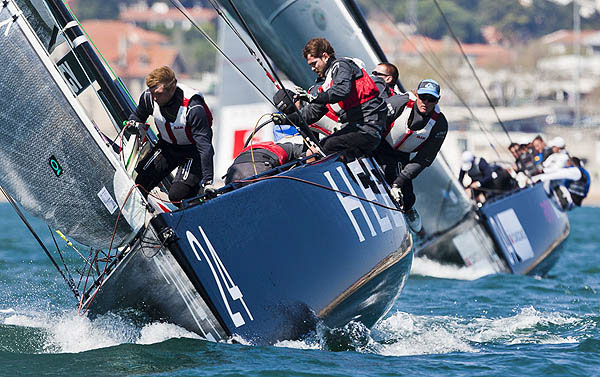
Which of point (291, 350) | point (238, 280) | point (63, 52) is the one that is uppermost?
point (63, 52)

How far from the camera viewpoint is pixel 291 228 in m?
4.49

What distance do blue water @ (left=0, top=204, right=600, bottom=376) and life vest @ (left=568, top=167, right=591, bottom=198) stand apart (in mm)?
2990

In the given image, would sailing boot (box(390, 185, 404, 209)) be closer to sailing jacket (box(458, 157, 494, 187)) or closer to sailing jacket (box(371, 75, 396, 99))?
sailing jacket (box(371, 75, 396, 99))

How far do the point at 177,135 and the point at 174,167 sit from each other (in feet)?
0.92

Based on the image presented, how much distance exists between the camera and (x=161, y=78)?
4469 mm

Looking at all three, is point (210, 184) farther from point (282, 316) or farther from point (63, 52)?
point (63, 52)

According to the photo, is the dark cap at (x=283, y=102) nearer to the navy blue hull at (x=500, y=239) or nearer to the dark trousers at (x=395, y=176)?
the dark trousers at (x=395, y=176)

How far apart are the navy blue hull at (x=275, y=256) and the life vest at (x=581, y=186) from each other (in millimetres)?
5463

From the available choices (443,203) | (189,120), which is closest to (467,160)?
(443,203)

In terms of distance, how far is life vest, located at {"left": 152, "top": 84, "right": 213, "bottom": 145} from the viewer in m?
4.61

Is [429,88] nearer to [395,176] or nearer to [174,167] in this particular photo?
[395,176]

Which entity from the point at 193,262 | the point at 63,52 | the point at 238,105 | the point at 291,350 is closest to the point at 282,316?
the point at 291,350

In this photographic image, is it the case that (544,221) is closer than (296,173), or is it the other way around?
(296,173)

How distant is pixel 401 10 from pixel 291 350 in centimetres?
7268
